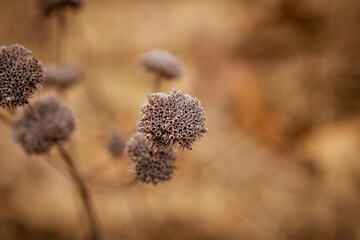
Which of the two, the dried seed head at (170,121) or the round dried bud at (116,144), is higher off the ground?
the round dried bud at (116,144)

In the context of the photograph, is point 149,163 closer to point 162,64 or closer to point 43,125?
point 43,125

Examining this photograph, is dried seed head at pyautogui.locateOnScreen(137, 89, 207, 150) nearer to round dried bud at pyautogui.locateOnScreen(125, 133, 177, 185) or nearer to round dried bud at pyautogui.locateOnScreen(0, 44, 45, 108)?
round dried bud at pyautogui.locateOnScreen(125, 133, 177, 185)

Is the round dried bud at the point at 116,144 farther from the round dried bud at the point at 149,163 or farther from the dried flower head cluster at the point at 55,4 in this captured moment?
the dried flower head cluster at the point at 55,4

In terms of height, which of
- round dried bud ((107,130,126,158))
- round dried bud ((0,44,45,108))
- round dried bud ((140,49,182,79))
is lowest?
round dried bud ((0,44,45,108))

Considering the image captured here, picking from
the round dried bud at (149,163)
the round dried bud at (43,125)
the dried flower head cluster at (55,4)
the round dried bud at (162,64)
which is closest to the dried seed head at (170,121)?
the round dried bud at (149,163)

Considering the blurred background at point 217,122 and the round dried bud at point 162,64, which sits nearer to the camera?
the round dried bud at point 162,64

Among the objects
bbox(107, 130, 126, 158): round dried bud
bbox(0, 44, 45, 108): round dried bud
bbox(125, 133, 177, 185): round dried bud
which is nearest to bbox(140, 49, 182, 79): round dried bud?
bbox(107, 130, 126, 158): round dried bud

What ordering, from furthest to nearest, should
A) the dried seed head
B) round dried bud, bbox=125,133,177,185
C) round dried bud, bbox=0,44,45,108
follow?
round dried bud, bbox=125,133,177,185, round dried bud, bbox=0,44,45,108, the dried seed head
